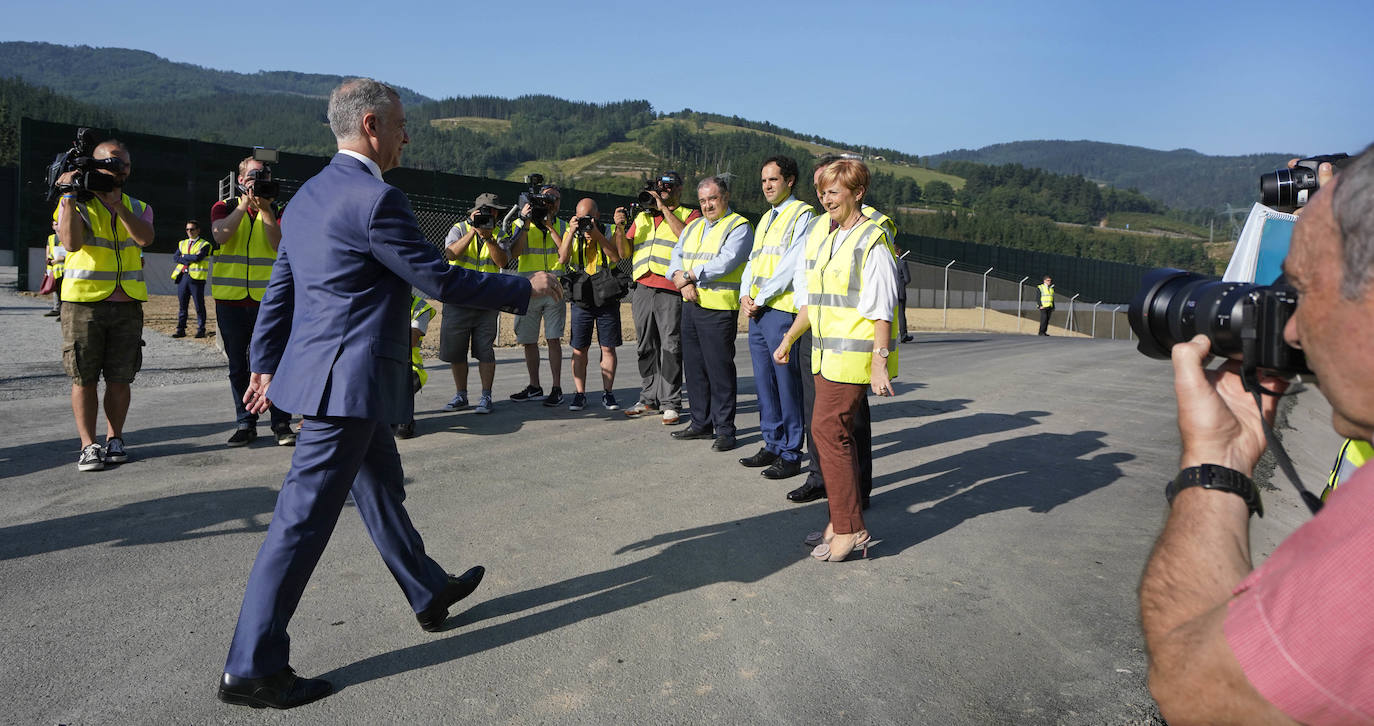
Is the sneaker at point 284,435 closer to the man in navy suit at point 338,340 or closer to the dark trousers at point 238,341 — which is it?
the dark trousers at point 238,341

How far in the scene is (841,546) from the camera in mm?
4266

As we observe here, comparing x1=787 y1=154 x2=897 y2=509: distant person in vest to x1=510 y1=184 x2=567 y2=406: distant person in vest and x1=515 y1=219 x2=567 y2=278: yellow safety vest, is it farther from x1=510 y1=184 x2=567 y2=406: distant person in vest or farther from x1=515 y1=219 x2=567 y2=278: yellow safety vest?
x1=515 y1=219 x2=567 y2=278: yellow safety vest

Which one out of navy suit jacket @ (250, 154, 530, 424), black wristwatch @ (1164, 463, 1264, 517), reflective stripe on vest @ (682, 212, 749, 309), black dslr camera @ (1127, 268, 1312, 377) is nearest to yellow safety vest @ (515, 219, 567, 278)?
reflective stripe on vest @ (682, 212, 749, 309)

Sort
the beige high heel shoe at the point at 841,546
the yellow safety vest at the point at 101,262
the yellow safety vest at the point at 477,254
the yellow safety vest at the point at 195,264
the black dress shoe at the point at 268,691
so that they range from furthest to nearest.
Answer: the yellow safety vest at the point at 195,264, the yellow safety vest at the point at 477,254, the yellow safety vest at the point at 101,262, the beige high heel shoe at the point at 841,546, the black dress shoe at the point at 268,691

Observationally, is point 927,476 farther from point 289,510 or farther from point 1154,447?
point 289,510

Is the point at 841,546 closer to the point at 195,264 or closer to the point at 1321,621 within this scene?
the point at 1321,621

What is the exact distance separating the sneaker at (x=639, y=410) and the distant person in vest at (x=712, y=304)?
2.83 ft

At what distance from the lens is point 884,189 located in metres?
109

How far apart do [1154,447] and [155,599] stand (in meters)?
7.07

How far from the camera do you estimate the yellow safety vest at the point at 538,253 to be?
8.67 meters

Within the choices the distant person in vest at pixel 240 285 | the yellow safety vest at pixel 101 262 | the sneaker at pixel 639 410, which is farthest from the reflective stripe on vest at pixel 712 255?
the yellow safety vest at pixel 101 262

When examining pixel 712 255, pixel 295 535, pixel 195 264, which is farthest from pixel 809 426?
pixel 195 264

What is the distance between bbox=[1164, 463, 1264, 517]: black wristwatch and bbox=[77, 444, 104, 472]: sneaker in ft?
20.4

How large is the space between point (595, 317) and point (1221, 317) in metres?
7.13
